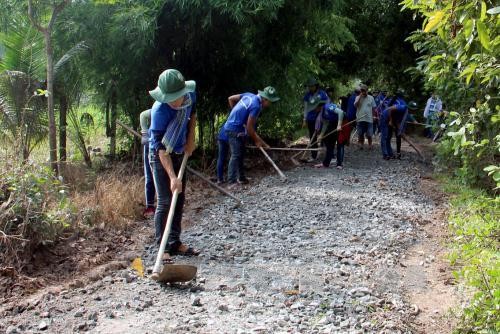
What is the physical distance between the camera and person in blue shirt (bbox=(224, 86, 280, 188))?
8.12m

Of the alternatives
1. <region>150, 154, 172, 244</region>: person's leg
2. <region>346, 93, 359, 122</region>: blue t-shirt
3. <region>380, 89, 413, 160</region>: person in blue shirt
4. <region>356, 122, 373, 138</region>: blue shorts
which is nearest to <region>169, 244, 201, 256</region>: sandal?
<region>150, 154, 172, 244</region>: person's leg

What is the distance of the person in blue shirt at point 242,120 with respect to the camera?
320 inches

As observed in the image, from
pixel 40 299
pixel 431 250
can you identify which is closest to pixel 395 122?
pixel 431 250

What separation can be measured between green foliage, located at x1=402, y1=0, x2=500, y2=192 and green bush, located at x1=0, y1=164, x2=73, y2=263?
3674 mm

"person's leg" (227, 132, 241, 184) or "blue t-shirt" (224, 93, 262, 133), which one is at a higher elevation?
"blue t-shirt" (224, 93, 262, 133)

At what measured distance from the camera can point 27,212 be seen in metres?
4.75

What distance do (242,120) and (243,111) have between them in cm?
14

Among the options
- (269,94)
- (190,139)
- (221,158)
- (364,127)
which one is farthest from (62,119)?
(364,127)

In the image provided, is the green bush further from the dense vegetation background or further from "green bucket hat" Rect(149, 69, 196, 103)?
"green bucket hat" Rect(149, 69, 196, 103)

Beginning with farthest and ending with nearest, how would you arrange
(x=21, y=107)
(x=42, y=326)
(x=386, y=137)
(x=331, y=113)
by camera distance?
(x=386, y=137) → (x=331, y=113) → (x=21, y=107) → (x=42, y=326)

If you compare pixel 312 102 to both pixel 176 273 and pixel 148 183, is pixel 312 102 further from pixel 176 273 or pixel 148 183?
pixel 176 273

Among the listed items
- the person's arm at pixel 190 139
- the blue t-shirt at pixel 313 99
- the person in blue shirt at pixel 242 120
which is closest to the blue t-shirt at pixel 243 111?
the person in blue shirt at pixel 242 120

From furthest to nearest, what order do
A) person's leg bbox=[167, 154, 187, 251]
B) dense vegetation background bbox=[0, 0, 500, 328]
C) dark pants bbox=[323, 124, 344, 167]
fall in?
dark pants bbox=[323, 124, 344, 167] → dense vegetation background bbox=[0, 0, 500, 328] → person's leg bbox=[167, 154, 187, 251]

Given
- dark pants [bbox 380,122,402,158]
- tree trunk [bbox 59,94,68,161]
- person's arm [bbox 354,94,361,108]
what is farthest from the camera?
person's arm [bbox 354,94,361,108]
